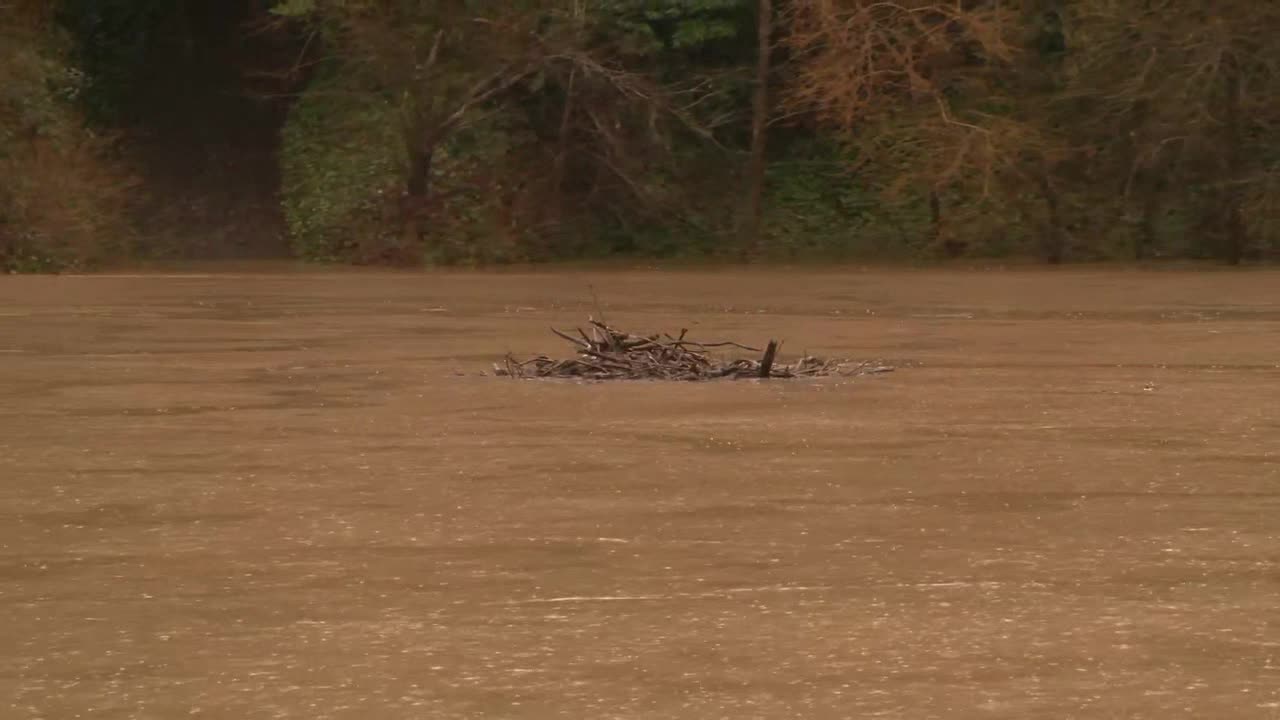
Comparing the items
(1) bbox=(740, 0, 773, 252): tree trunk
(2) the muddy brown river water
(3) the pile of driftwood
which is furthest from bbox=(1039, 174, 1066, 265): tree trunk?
(3) the pile of driftwood

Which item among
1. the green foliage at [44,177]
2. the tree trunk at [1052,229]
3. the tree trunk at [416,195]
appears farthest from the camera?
the tree trunk at [1052,229]

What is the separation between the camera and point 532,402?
1228 cm

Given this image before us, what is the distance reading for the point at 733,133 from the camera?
3378cm

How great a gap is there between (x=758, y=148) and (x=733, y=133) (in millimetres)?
1534

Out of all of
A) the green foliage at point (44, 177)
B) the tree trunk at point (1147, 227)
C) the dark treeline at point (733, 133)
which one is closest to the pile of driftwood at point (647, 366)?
the green foliage at point (44, 177)

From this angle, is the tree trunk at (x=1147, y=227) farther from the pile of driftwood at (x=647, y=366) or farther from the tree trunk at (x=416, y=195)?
the pile of driftwood at (x=647, y=366)

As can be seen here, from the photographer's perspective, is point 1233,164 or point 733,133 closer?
point 1233,164

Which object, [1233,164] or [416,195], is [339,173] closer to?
[416,195]

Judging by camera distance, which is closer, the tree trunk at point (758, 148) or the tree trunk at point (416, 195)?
the tree trunk at point (416, 195)

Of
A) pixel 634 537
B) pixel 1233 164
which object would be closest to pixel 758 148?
pixel 1233 164

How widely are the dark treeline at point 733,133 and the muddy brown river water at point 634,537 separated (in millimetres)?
14139

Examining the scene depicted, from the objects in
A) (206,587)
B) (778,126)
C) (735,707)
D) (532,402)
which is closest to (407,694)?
(735,707)

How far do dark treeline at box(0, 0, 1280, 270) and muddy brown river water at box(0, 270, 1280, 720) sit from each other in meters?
14.1

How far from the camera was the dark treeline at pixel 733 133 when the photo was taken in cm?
2958
